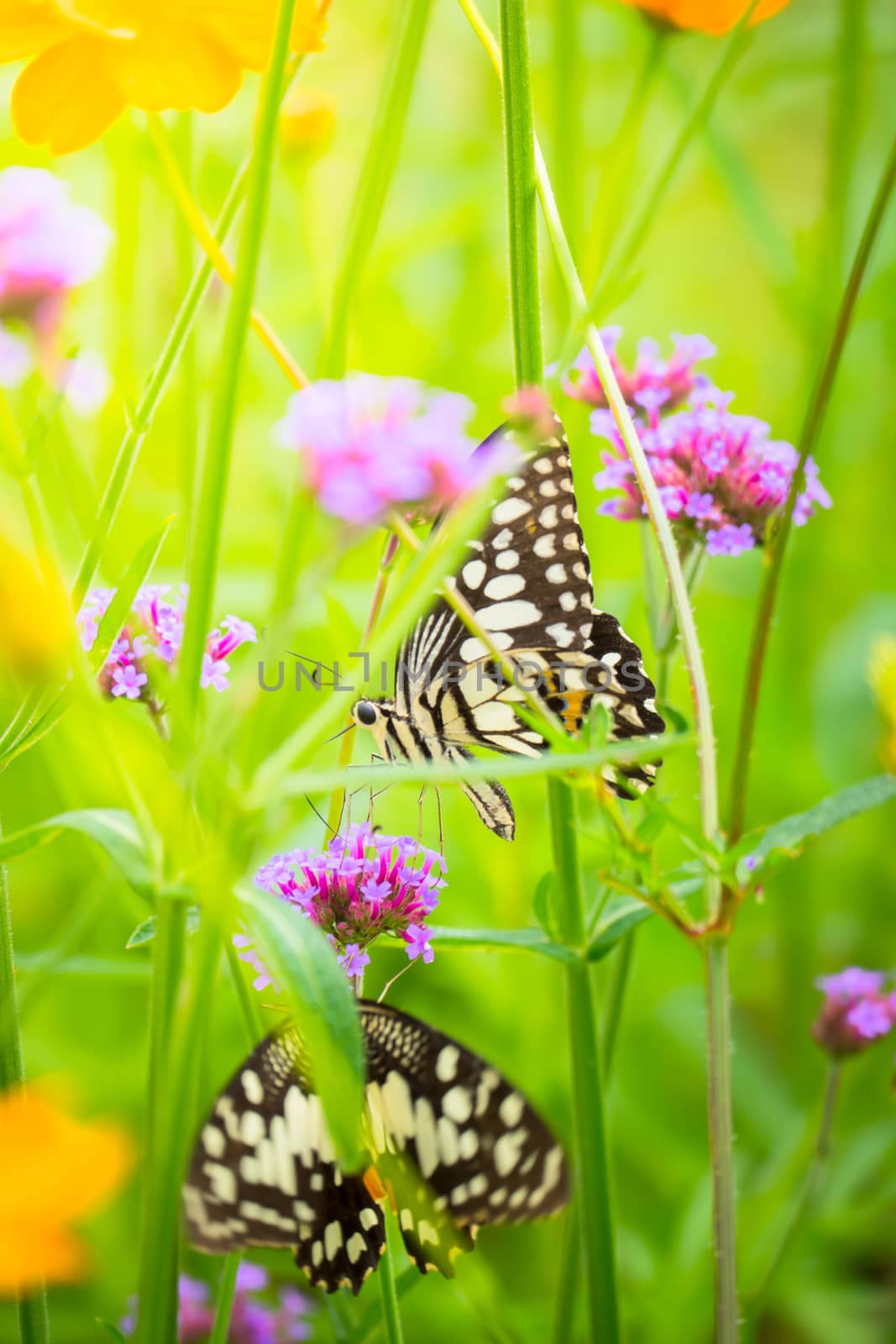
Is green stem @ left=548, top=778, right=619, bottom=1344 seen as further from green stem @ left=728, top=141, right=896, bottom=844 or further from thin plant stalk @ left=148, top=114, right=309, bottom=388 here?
thin plant stalk @ left=148, top=114, right=309, bottom=388

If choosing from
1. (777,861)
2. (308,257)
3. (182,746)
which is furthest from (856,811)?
(308,257)

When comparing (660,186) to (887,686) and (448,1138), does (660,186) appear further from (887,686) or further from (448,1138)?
(448,1138)

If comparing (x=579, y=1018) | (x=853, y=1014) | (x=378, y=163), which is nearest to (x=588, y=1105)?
(x=579, y=1018)

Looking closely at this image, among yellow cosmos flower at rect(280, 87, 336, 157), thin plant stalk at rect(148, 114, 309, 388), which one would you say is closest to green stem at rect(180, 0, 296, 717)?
thin plant stalk at rect(148, 114, 309, 388)

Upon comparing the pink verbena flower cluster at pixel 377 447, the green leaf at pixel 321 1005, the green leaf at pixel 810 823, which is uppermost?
the pink verbena flower cluster at pixel 377 447

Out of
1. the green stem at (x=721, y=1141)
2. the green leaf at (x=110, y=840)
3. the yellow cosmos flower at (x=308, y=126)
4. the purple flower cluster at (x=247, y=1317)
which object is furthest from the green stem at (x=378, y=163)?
the purple flower cluster at (x=247, y=1317)

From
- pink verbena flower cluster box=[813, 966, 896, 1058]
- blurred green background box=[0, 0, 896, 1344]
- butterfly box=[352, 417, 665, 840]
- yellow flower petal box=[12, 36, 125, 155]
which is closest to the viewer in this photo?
yellow flower petal box=[12, 36, 125, 155]

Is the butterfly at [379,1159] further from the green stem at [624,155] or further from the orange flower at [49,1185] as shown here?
the green stem at [624,155]
